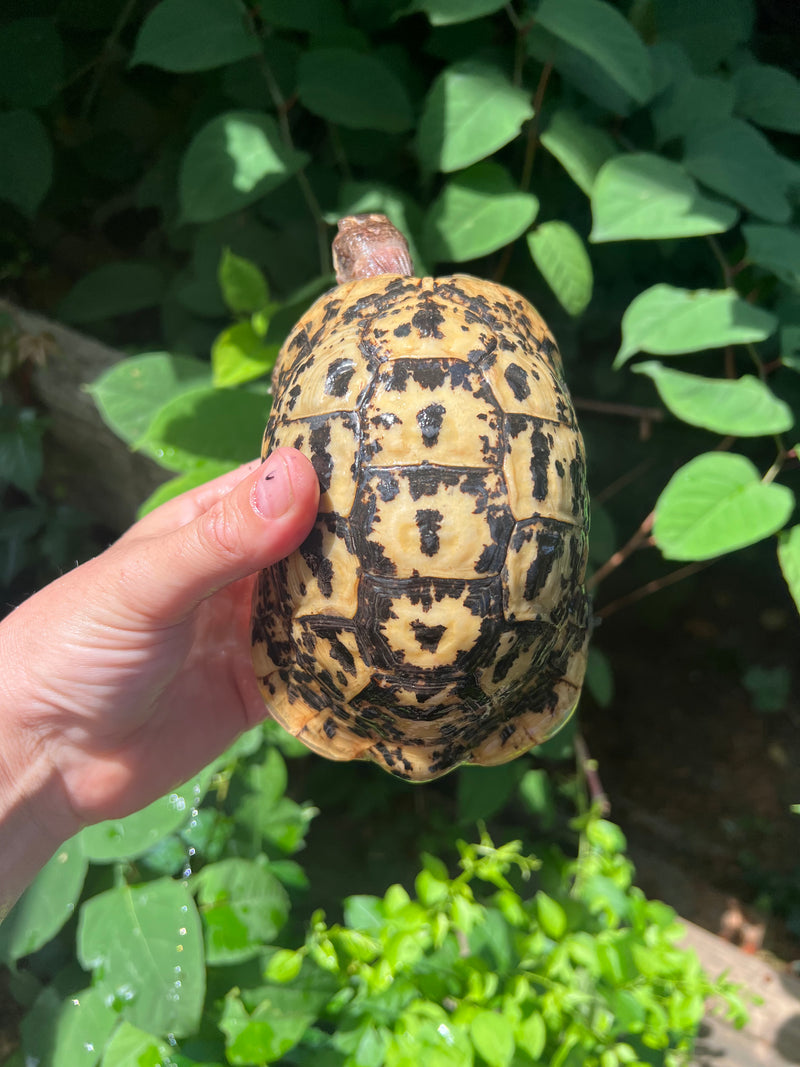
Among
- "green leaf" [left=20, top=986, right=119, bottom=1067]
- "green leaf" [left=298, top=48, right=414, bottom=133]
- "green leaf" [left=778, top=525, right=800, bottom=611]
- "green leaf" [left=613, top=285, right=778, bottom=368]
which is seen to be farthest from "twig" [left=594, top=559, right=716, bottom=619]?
"green leaf" [left=20, top=986, right=119, bottom=1067]

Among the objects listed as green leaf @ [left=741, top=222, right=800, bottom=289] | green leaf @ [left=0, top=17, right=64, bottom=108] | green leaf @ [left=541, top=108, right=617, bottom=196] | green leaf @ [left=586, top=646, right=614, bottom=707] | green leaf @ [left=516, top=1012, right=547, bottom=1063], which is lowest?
green leaf @ [left=586, top=646, right=614, bottom=707]

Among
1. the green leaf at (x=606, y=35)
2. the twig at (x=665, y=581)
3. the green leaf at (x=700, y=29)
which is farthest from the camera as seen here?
the twig at (x=665, y=581)

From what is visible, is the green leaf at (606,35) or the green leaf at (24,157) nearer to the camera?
the green leaf at (606,35)

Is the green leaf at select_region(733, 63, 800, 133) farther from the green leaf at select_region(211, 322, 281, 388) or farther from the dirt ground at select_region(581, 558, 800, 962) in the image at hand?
the dirt ground at select_region(581, 558, 800, 962)

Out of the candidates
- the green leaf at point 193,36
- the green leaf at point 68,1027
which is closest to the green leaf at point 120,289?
the green leaf at point 193,36

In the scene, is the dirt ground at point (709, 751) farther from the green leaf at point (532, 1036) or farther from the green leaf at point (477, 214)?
the green leaf at point (477, 214)

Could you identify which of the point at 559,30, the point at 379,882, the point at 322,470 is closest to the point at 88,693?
the point at 322,470
